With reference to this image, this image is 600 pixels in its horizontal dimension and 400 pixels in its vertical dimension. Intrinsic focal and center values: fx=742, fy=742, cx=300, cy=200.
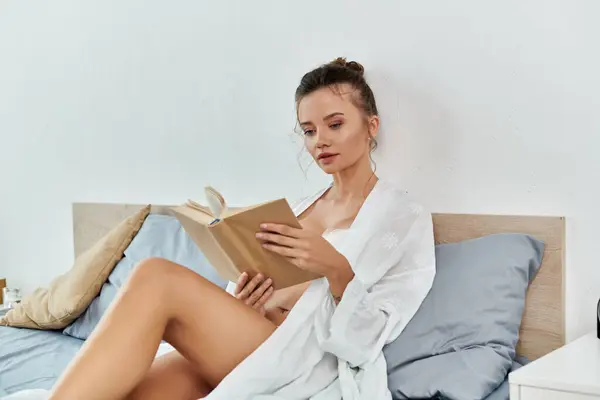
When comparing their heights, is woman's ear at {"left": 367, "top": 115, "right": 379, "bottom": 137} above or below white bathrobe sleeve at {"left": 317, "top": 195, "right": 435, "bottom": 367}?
above

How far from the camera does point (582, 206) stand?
171 cm

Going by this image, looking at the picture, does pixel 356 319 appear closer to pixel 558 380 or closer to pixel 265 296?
pixel 265 296

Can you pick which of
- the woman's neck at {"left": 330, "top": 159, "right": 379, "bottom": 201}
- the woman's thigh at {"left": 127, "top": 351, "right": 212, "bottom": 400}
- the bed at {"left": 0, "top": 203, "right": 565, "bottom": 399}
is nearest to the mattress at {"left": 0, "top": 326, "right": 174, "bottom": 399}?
the bed at {"left": 0, "top": 203, "right": 565, "bottom": 399}

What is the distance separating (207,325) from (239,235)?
20 centimetres

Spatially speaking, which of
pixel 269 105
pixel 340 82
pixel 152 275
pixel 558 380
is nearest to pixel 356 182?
pixel 340 82

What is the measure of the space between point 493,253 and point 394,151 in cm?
43

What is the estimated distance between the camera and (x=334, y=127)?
1.85m

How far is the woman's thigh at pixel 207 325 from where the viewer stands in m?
1.48

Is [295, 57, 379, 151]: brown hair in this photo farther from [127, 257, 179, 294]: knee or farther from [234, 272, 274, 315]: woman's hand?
[127, 257, 179, 294]: knee

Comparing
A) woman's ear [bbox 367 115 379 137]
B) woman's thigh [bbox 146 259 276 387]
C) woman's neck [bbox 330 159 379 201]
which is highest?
woman's ear [bbox 367 115 379 137]

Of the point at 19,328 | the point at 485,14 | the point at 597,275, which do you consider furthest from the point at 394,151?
the point at 19,328

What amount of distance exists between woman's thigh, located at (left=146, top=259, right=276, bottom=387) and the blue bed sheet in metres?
0.52

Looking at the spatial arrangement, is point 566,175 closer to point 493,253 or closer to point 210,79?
point 493,253

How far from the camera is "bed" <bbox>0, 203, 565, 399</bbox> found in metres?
1.73
